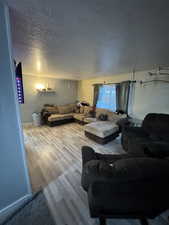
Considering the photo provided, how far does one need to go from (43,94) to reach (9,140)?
14.1 ft

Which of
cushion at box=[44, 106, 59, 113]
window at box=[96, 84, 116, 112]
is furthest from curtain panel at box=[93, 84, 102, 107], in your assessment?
cushion at box=[44, 106, 59, 113]

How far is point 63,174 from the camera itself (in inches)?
74.7

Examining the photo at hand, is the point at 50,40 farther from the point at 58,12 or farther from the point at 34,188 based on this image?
the point at 34,188

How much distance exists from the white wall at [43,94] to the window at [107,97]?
200 centimetres

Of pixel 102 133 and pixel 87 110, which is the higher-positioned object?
pixel 87 110

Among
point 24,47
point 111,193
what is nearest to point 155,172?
point 111,193

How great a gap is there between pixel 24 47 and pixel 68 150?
8.08 feet

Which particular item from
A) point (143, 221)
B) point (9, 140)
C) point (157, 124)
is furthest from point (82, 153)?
point (157, 124)

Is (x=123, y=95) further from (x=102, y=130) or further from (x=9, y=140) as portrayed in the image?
(x=9, y=140)

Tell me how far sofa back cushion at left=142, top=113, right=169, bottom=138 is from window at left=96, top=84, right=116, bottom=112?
183cm

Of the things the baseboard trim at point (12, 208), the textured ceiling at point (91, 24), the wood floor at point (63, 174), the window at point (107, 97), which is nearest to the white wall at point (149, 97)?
the window at point (107, 97)

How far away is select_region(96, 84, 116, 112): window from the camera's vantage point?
14.5 ft

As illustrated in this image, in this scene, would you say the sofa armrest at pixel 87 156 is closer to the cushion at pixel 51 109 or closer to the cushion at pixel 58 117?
the cushion at pixel 58 117

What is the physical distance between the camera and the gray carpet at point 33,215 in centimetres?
117
